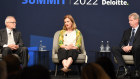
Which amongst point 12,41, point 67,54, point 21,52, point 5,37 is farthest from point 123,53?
point 5,37

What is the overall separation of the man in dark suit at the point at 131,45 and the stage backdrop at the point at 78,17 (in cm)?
91

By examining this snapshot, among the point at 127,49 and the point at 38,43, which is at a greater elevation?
the point at 38,43

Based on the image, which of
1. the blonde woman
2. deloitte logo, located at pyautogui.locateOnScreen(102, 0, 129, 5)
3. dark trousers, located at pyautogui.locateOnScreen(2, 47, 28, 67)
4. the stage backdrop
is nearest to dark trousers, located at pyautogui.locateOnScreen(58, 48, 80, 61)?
the blonde woman

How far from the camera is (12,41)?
674 centimetres

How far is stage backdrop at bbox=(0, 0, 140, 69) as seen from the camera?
7.55 metres

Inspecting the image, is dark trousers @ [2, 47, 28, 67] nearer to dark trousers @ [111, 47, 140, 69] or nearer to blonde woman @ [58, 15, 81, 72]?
blonde woman @ [58, 15, 81, 72]

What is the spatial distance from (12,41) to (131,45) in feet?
8.36

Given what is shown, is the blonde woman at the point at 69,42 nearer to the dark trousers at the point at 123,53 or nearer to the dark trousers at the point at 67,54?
the dark trousers at the point at 67,54

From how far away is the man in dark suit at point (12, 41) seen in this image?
6410mm

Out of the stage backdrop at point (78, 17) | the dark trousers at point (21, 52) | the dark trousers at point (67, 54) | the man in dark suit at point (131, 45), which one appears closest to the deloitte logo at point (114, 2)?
the stage backdrop at point (78, 17)

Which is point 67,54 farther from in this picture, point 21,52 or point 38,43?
point 38,43

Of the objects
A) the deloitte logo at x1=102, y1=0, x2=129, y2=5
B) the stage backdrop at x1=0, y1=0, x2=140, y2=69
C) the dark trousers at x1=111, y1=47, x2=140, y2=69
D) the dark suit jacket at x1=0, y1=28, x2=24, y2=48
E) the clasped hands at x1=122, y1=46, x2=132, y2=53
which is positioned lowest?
the dark trousers at x1=111, y1=47, x2=140, y2=69

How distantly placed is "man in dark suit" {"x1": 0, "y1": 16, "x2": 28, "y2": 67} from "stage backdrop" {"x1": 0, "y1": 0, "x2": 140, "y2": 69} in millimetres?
867

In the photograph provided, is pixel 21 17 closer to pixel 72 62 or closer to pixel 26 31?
pixel 26 31
